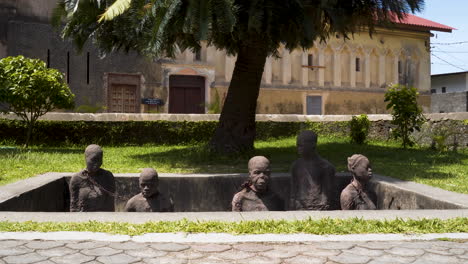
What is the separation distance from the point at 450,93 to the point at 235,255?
30944mm

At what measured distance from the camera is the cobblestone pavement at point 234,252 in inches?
123

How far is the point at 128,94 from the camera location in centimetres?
2234

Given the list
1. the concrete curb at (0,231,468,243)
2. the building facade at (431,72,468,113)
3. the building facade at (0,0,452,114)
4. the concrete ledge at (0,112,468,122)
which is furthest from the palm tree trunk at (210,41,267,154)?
the building facade at (431,72,468,113)

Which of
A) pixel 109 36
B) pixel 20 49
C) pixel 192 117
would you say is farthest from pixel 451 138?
pixel 20 49

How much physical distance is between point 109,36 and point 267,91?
43.9 feet

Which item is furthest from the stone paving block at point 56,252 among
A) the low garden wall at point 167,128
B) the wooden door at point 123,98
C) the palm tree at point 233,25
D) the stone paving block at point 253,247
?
the wooden door at point 123,98

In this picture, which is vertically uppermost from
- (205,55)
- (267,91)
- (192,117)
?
(205,55)

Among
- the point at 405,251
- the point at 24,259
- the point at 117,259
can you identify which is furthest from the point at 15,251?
the point at 405,251

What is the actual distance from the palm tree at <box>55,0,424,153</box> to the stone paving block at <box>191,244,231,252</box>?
5.28 metres

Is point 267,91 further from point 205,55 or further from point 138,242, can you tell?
point 138,242

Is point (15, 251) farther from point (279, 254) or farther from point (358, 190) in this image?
point (358, 190)

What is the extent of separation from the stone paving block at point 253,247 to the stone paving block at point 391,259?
0.73 metres

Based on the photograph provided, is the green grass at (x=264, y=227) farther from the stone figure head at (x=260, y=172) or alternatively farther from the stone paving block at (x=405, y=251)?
the stone figure head at (x=260, y=172)

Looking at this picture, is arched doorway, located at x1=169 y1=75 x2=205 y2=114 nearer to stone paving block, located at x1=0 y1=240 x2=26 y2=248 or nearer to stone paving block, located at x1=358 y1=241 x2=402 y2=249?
stone paving block, located at x1=0 y1=240 x2=26 y2=248
